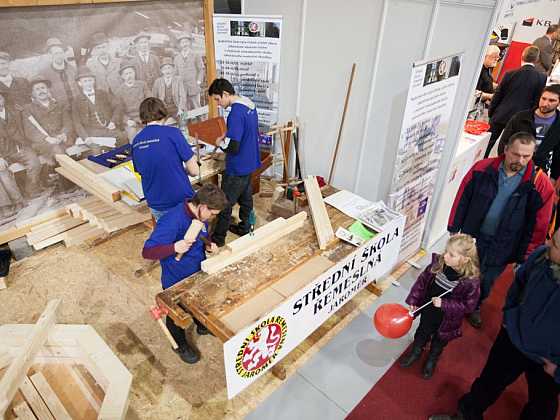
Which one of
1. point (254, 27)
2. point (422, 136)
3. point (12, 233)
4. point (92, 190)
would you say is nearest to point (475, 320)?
point (422, 136)

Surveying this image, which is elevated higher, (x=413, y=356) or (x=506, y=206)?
(x=506, y=206)

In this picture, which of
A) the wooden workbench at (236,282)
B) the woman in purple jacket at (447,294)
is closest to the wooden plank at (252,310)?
the wooden workbench at (236,282)

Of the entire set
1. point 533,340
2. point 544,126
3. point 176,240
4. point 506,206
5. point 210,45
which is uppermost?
point 210,45

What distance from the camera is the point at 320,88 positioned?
4.63 meters

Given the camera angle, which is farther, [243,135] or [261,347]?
[243,135]

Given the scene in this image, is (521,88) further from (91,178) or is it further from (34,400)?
(34,400)

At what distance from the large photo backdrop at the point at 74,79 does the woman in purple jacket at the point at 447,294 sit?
3.53 meters

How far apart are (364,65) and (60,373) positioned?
368 centimetres

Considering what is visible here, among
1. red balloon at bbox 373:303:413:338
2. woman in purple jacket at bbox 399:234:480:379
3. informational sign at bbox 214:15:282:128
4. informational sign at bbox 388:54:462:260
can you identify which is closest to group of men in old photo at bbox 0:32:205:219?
informational sign at bbox 214:15:282:128

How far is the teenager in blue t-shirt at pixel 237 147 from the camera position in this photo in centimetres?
358

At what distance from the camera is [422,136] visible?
351 cm

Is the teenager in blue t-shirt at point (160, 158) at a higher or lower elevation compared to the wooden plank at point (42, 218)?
higher

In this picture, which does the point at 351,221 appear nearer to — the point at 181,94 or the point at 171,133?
the point at 171,133

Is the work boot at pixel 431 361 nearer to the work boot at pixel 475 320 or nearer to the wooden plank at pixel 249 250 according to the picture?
the work boot at pixel 475 320
